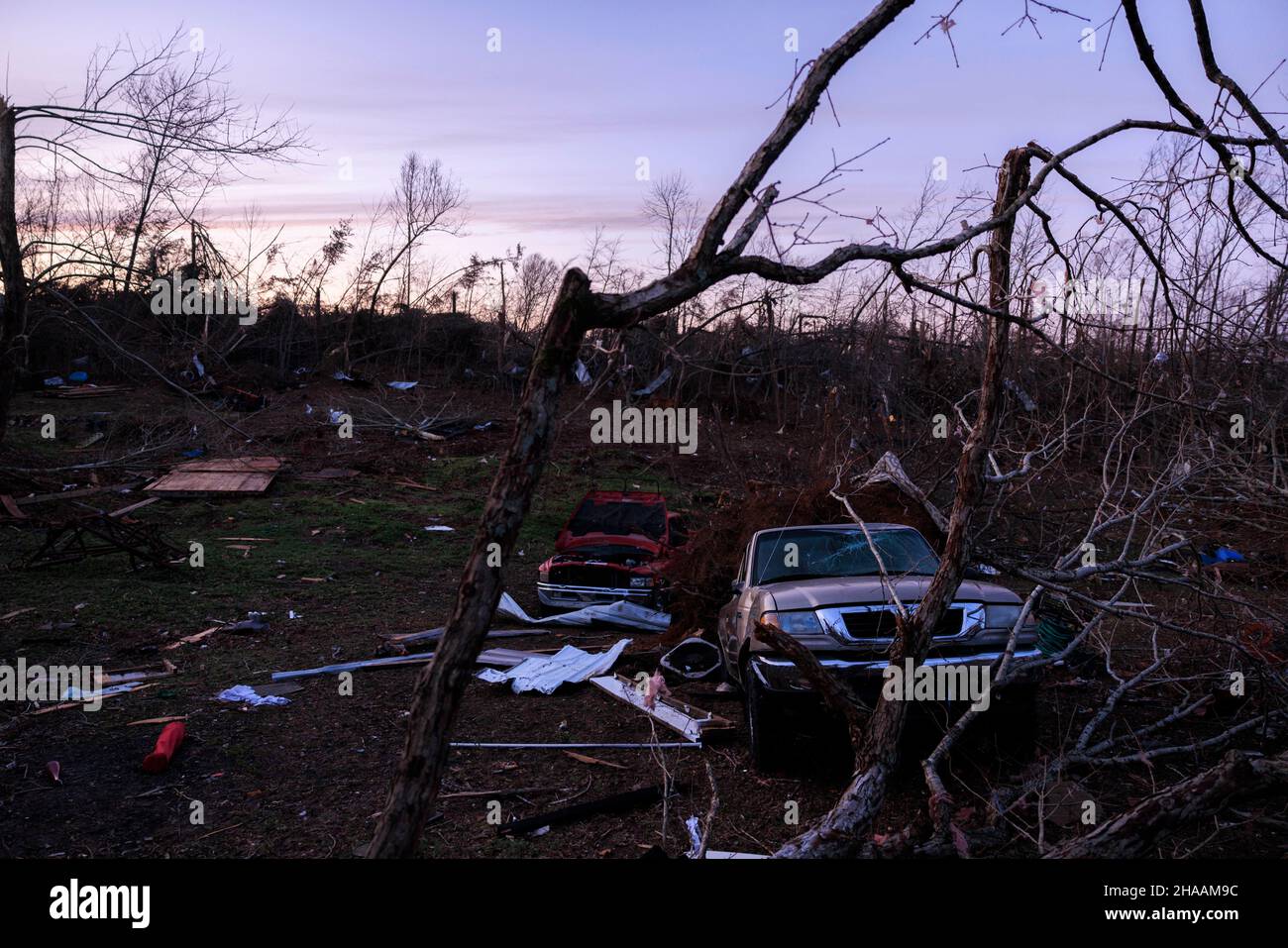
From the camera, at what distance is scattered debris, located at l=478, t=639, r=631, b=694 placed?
9.63 metres

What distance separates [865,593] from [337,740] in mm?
4571

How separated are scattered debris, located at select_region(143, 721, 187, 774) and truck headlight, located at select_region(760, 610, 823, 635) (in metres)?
4.66

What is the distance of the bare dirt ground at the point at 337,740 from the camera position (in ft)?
19.8

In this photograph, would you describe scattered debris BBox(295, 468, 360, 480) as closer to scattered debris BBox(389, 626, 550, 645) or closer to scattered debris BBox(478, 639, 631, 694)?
scattered debris BBox(389, 626, 550, 645)

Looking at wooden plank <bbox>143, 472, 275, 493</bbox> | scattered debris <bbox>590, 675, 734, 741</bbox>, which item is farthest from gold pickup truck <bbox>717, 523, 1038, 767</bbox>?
wooden plank <bbox>143, 472, 275, 493</bbox>

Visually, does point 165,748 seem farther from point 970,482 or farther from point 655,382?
point 970,482

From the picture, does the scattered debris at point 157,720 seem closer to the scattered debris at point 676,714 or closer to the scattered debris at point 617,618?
the scattered debris at point 676,714

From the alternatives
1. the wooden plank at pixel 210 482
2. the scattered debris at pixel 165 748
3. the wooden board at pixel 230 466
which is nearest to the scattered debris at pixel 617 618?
the scattered debris at pixel 165 748

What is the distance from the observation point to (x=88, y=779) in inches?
279
